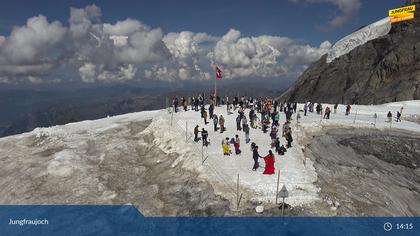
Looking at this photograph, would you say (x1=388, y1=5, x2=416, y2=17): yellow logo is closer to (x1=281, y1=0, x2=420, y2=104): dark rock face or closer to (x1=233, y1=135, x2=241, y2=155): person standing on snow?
(x1=281, y1=0, x2=420, y2=104): dark rock face

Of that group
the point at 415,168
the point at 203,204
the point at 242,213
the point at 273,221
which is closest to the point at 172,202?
the point at 203,204

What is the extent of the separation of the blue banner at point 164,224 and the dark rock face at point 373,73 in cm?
7469

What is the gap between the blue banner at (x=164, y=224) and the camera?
1992 centimetres

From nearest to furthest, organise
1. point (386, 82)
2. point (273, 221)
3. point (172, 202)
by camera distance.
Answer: point (273, 221)
point (172, 202)
point (386, 82)

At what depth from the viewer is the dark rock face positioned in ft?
302

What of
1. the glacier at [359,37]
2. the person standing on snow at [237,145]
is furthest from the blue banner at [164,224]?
the glacier at [359,37]

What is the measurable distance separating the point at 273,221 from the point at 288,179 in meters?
5.48

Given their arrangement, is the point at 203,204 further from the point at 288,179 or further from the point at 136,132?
the point at 136,132

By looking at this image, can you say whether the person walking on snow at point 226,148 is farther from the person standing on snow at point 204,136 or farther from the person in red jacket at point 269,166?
the person in red jacket at point 269,166

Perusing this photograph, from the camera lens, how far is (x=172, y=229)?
21.3m

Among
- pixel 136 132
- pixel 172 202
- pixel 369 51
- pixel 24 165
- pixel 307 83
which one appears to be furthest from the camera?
pixel 307 83

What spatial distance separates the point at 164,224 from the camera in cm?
2219

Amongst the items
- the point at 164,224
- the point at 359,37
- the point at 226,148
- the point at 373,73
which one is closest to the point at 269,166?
the point at 226,148

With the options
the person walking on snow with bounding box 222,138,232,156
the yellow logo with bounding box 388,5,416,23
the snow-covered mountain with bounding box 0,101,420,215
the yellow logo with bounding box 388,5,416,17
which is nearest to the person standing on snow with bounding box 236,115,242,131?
the snow-covered mountain with bounding box 0,101,420,215
